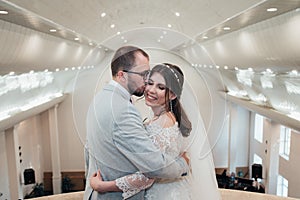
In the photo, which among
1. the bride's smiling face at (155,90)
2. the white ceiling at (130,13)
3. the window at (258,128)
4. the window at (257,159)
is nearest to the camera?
the bride's smiling face at (155,90)

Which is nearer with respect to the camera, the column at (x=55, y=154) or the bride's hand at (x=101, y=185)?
the bride's hand at (x=101, y=185)

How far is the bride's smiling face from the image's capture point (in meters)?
1.00

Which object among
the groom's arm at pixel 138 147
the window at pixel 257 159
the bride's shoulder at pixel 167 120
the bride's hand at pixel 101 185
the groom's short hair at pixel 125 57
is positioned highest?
the groom's short hair at pixel 125 57

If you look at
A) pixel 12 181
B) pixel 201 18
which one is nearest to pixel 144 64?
pixel 201 18

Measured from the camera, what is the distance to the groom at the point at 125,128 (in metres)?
1.01

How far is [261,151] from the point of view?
6707 mm

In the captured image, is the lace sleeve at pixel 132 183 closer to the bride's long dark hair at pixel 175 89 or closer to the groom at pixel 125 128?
the groom at pixel 125 128

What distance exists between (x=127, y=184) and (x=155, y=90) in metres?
0.35

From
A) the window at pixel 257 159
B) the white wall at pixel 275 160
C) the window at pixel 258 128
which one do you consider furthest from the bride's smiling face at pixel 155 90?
the window at pixel 257 159

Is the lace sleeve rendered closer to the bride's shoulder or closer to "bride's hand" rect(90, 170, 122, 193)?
"bride's hand" rect(90, 170, 122, 193)

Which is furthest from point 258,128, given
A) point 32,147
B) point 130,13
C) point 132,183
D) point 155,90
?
point 155,90

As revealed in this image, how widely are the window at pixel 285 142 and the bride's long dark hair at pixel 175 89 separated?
512cm

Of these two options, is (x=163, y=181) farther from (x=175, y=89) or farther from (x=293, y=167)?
(x=293, y=167)

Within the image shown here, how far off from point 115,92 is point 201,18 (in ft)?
3.61
